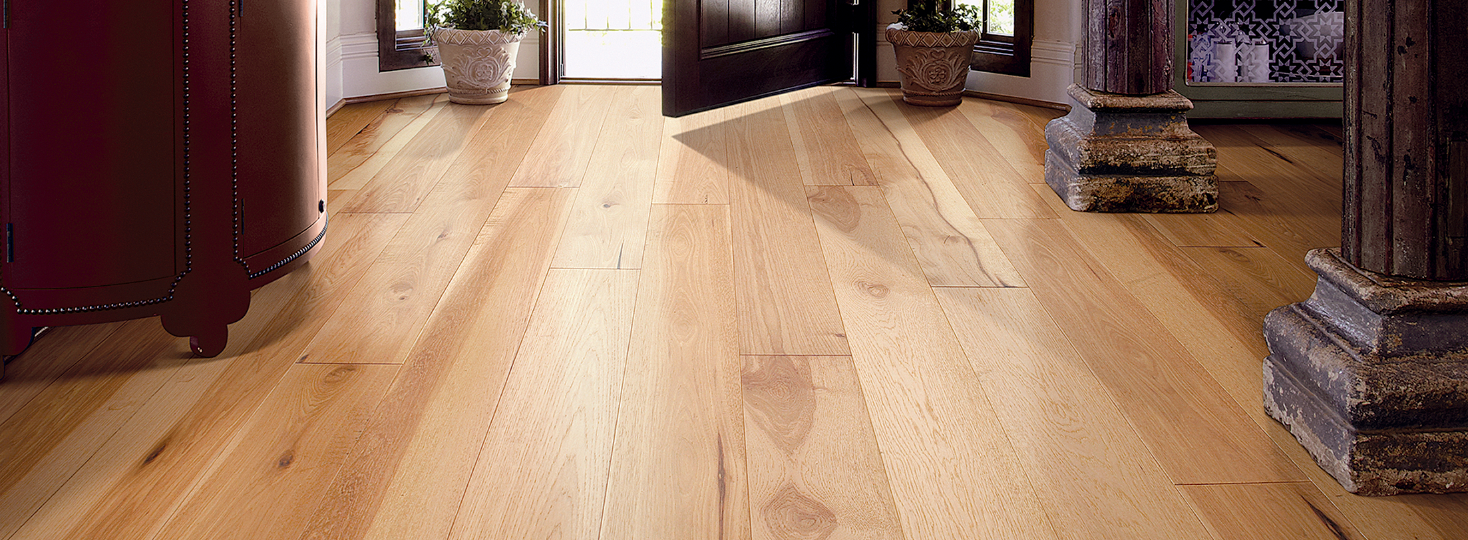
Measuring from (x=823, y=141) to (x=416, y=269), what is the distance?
5.68ft

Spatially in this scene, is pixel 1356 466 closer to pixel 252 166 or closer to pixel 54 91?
pixel 252 166

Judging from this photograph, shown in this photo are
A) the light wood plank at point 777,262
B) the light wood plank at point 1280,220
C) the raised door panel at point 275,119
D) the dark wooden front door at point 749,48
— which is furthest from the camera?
the dark wooden front door at point 749,48

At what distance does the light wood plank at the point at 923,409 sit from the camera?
4.69ft

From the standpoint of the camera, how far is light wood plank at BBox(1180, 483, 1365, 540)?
1386 mm

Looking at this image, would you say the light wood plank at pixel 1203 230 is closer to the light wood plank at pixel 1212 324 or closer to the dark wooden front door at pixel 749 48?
the light wood plank at pixel 1212 324

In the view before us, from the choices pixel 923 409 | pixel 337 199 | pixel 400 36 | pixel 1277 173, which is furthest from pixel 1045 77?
pixel 923 409

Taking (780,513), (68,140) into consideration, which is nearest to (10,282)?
(68,140)

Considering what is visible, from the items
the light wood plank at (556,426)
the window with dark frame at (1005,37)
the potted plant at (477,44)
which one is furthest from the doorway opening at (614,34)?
the light wood plank at (556,426)

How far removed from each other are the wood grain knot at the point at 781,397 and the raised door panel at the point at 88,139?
966 mm

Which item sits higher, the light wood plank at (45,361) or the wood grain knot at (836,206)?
the wood grain knot at (836,206)

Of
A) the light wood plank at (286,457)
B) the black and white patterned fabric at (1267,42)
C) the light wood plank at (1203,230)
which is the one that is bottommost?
the light wood plank at (286,457)

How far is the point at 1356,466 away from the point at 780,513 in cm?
73

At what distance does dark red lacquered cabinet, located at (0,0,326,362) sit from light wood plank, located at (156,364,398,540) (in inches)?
10.1

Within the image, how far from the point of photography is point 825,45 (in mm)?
4738
